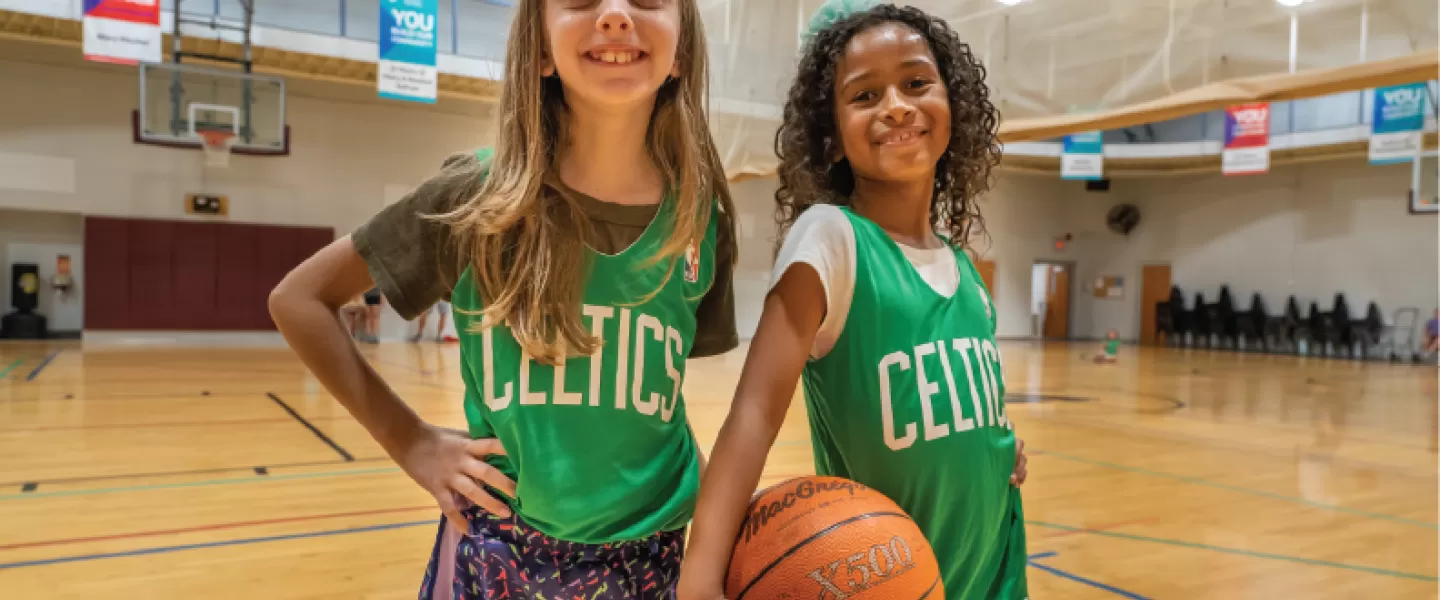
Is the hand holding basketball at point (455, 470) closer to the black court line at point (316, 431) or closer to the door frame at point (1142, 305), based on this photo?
the black court line at point (316, 431)

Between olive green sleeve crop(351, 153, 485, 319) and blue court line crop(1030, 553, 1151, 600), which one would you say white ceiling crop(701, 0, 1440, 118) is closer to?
Answer: blue court line crop(1030, 553, 1151, 600)

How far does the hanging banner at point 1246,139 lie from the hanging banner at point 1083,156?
7.09 ft

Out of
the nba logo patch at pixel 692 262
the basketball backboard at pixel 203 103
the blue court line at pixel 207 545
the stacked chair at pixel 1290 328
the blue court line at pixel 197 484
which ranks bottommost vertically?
the blue court line at pixel 207 545

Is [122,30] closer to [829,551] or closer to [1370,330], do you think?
[829,551]

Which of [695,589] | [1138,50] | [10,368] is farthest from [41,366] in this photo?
[695,589]

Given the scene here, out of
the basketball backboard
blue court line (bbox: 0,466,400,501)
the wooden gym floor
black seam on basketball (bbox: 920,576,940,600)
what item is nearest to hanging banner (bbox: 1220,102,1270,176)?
the wooden gym floor

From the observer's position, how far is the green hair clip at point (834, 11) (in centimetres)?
140

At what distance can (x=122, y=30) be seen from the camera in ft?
27.2

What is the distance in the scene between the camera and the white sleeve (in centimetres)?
113

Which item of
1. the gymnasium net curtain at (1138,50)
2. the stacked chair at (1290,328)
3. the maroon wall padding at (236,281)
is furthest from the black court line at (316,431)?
the stacked chair at (1290,328)

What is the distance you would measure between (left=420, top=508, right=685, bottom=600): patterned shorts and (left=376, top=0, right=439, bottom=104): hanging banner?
8840mm

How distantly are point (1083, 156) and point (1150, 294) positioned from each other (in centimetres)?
573

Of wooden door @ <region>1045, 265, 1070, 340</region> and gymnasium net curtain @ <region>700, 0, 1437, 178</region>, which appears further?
wooden door @ <region>1045, 265, 1070, 340</region>

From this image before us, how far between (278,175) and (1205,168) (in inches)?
644
